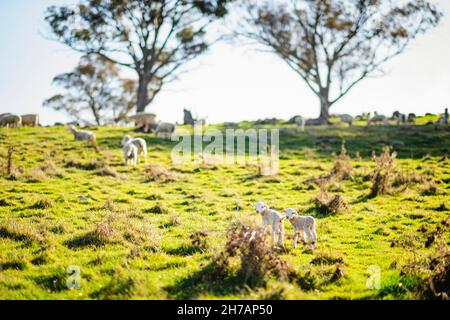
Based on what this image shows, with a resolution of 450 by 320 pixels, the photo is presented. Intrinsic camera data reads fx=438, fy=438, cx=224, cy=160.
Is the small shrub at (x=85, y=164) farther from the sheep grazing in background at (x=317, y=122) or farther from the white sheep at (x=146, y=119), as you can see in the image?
the sheep grazing in background at (x=317, y=122)

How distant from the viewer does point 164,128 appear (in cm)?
3180

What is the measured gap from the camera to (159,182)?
1822cm

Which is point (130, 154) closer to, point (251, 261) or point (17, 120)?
point (251, 261)

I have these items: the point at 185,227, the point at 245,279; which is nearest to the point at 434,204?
the point at 185,227

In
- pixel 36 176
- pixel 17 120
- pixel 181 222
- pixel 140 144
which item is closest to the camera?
pixel 181 222

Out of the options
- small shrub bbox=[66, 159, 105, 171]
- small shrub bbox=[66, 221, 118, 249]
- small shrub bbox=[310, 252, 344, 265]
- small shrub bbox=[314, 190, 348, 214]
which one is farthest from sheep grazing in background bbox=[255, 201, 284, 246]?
small shrub bbox=[66, 159, 105, 171]

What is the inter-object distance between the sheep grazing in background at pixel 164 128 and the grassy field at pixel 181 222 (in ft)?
19.4

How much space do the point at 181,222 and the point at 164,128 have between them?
20.7 meters

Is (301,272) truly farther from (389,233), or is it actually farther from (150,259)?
(389,233)

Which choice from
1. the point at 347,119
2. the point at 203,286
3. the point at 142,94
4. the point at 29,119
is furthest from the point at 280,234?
the point at 347,119

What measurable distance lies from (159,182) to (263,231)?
36.1ft

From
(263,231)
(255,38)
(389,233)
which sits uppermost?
(255,38)

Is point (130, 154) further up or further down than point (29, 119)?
further down

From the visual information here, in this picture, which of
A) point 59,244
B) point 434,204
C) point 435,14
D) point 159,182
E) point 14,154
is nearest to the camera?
point 59,244
